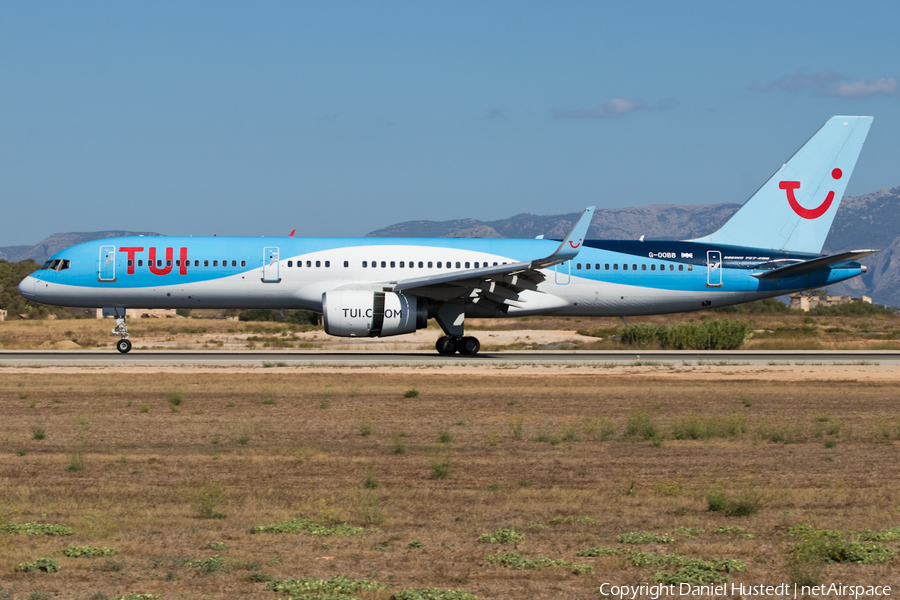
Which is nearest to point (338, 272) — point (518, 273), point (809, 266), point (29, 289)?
point (518, 273)

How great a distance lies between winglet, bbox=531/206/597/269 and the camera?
2761 cm

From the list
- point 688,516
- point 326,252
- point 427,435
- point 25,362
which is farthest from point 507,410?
point 25,362

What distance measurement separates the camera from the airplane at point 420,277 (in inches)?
1141

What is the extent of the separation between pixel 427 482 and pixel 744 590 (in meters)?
4.74

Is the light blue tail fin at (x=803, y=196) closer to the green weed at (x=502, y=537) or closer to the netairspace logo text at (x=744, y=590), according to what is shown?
the green weed at (x=502, y=537)

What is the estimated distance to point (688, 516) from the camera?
9.14 meters

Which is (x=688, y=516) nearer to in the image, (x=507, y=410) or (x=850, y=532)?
(x=850, y=532)

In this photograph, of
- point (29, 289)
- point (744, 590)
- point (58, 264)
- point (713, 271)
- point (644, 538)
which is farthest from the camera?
point (713, 271)

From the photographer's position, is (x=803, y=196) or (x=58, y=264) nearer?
(x=58, y=264)

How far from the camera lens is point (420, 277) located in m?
30.9

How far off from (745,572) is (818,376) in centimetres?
1913

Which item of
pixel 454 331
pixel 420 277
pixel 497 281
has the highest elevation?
pixel 420 277

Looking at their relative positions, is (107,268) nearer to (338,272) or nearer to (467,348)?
(338,272)

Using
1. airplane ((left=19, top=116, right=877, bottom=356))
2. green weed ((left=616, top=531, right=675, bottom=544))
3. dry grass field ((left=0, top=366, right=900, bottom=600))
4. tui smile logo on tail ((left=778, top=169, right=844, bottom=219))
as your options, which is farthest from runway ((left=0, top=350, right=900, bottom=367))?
green weed ((left=616, top=531, right=675, bottom=544))
